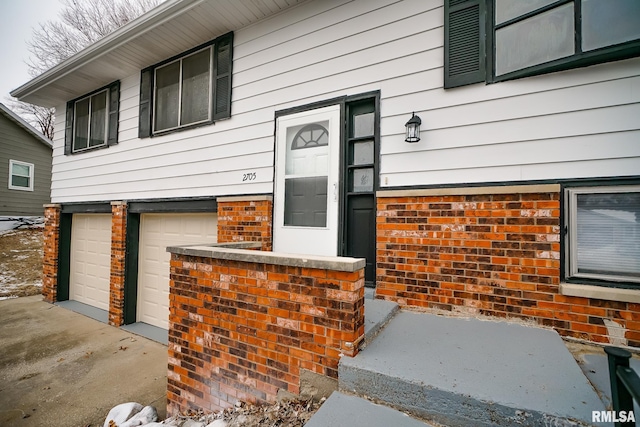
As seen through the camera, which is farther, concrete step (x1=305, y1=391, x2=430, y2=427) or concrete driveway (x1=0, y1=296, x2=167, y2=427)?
concrete driveway (x1=0, y1=296, x2=167, y2=427)

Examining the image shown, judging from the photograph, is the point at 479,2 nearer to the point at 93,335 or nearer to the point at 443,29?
the point at 443,29

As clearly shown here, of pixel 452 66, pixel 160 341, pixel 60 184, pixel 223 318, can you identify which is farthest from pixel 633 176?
pixel 60 184

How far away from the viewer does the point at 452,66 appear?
9.04 feet

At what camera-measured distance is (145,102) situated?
5.27 metres

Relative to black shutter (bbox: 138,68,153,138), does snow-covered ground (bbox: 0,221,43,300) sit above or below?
below

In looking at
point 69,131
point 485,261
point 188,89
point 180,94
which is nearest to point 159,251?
point 180,94

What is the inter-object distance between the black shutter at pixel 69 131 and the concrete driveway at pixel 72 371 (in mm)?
3695

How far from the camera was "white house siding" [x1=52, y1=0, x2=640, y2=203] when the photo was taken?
227cm

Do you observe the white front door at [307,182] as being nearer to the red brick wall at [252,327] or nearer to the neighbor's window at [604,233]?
the red brick wall at [252,327]

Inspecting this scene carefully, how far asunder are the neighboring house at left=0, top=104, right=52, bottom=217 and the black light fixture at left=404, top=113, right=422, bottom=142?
48.5 ft

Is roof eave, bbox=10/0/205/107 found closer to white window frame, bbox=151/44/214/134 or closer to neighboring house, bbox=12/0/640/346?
neighboring house, bbox=12/0/640/346

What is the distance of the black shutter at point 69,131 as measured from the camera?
263 inches

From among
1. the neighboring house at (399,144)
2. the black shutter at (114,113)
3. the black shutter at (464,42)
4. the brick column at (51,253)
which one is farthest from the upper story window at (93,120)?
the black shutter at (464,42)

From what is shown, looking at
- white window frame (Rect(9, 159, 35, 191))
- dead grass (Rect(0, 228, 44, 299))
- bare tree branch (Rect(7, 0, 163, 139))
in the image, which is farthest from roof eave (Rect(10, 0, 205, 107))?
bare tree branch (Rect(7, 0, 163, 139))
